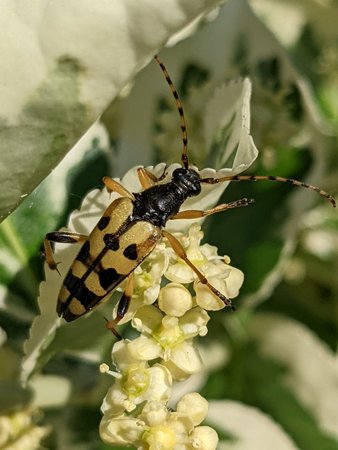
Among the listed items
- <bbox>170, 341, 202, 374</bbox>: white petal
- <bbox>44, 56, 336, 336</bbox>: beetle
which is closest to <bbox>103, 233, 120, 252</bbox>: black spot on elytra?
<bbox>44, 56, 336, 336</bbox>: beetle

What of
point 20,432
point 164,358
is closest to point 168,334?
point 164,358

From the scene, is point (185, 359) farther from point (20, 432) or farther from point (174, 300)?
point (20, 432)

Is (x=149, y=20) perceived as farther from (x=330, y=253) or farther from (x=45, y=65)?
(x=330, y=253)

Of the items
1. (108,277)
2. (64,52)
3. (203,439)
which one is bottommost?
(203,439)

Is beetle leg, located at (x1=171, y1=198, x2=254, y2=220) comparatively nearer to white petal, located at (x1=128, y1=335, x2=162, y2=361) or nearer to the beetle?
the beetle

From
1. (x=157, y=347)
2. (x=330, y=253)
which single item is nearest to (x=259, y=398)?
(x=330, y=253)

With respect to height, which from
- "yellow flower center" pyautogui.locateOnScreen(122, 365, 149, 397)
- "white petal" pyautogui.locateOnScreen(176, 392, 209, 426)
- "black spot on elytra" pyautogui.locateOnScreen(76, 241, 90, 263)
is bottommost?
"white petal" pyautogui.locateOnScreen(176, 392, 209, 426)

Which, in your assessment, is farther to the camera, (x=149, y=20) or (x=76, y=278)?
(x=76, y=278)
